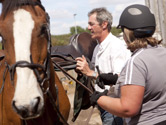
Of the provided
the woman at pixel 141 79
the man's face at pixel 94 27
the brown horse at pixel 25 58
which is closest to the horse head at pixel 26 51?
the brown horse at pixel 25 58

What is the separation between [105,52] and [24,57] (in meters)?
1.47

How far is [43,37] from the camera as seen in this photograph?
92.6 inches

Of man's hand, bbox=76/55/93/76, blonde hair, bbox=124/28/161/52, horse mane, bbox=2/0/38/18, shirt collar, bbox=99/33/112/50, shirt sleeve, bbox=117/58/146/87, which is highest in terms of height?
horse mane, bbox=2/0/38/18

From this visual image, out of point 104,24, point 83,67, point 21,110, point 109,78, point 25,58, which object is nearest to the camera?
point 21,110

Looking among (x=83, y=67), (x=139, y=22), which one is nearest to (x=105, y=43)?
(x=83, y=67)

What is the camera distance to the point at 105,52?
3311mm

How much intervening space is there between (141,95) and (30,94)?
0.86m

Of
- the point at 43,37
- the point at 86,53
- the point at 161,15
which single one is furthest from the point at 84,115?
the point at 43,37

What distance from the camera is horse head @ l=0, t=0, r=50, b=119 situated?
1949 mm

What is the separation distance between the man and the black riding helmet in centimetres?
106

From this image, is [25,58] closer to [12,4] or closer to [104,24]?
[12,4]

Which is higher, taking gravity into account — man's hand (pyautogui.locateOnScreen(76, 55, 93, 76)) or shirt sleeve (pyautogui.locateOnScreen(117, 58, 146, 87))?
shirt sleeve (pyautogui.locateOnScreen(117, 58, 146, 87))

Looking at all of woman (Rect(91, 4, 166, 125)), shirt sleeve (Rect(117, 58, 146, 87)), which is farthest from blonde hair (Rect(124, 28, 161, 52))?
shirt sleeve (Rect(117, 58, 146, 87))

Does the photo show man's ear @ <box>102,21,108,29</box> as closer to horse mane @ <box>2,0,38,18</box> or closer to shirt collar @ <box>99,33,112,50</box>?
shirt collar @ <box>99,33,112,50</box>
